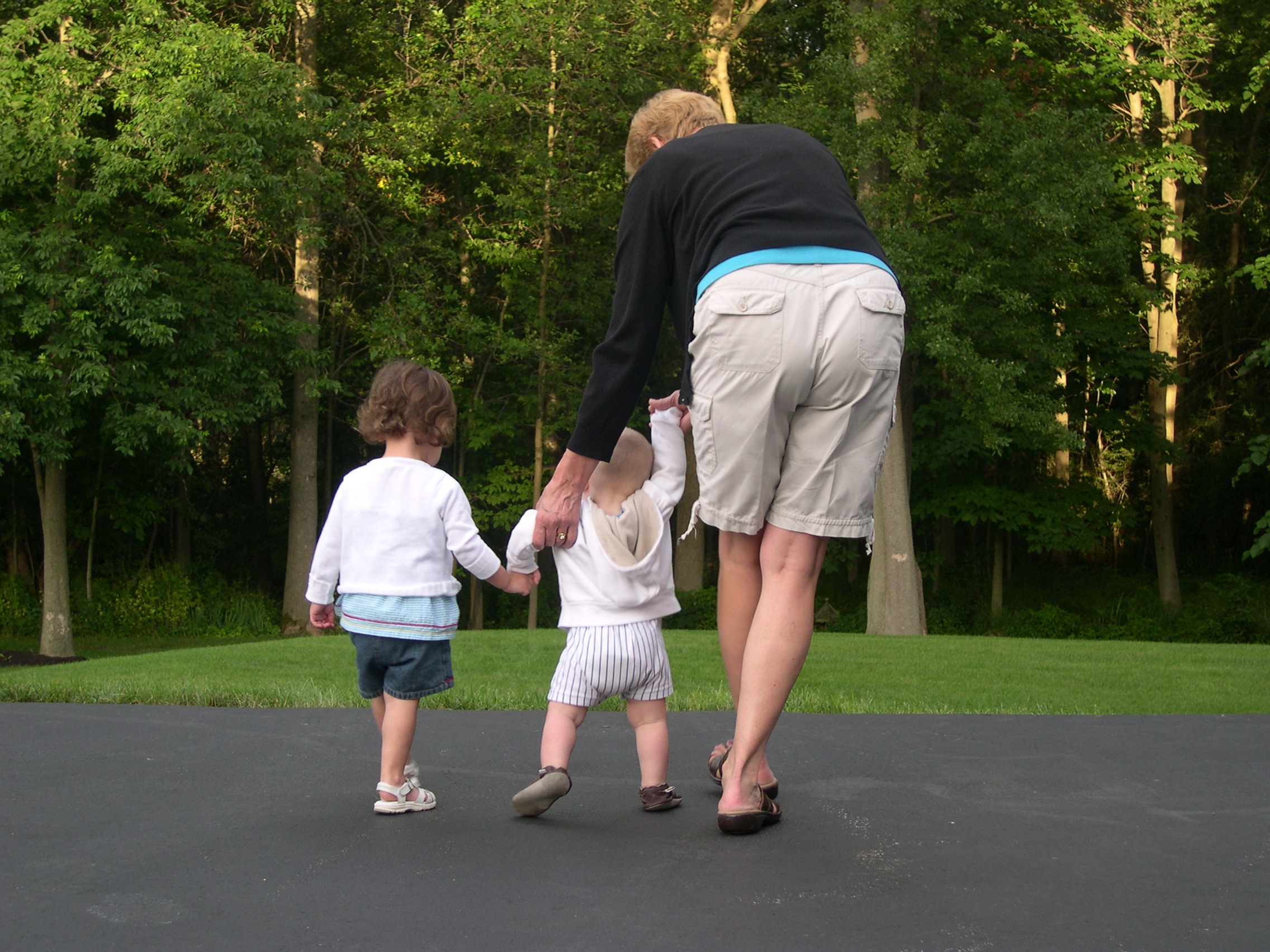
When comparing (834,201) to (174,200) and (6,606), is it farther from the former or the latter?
(6,606)

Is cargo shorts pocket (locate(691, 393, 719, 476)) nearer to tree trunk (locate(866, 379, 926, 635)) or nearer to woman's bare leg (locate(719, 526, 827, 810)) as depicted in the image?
woman's bare leg (locate(719, 526, 827, 810))

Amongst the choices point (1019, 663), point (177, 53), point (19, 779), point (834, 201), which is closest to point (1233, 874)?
point (834, 201)

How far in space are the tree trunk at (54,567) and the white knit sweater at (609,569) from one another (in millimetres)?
15668

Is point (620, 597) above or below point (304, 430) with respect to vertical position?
below

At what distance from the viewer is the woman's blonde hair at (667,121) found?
3068 mm

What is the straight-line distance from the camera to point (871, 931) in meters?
2.07

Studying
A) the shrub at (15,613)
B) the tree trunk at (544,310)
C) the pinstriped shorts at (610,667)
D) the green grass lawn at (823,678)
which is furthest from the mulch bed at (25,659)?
the pinstriped shorts at (610,667)

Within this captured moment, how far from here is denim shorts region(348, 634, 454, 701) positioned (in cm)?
317

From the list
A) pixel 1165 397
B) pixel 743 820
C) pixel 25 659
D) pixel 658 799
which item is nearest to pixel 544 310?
pixel 25 659

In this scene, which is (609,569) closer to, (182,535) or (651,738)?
(651,738)

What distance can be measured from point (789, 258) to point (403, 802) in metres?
1.64

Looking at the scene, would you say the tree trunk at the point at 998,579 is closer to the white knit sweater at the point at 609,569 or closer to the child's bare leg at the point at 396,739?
the white knit sweater at the point at 609,569

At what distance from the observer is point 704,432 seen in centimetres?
277

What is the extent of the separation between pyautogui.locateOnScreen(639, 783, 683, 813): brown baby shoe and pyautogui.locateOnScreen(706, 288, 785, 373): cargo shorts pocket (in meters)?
1.09
